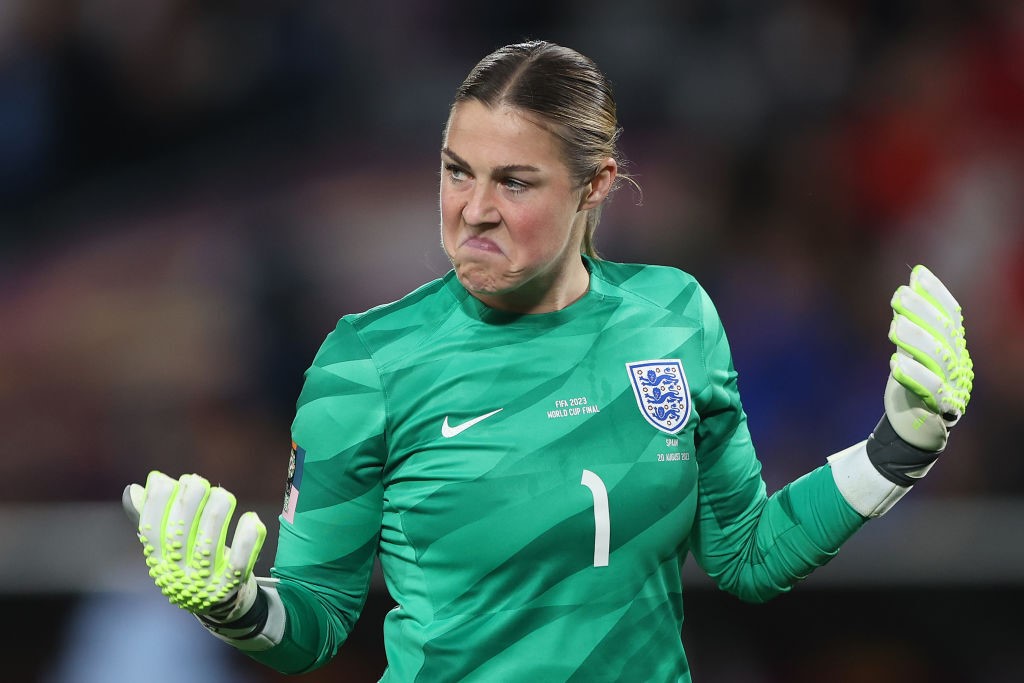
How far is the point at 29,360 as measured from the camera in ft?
11.5

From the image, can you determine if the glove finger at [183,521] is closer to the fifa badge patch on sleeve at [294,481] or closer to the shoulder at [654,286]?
the fifa badge patch on sleeve at [294,481]

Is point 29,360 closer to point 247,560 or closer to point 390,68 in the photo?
point 390,68

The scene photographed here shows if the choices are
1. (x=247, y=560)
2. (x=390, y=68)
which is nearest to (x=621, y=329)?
(x=247, y=560)

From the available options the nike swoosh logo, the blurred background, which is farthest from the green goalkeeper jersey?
the blurred background

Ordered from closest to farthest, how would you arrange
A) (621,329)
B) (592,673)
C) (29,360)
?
(592,673) < (621,329) < (29,360)

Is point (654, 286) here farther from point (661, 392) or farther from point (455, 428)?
point (455, 428)

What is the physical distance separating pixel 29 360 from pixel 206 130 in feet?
2.71

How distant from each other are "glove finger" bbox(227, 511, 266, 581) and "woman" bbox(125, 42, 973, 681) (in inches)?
2.4

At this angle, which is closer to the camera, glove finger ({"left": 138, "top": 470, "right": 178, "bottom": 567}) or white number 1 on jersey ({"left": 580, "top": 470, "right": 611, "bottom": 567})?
glove finger ({"left": 138, "top": 470, "right": 178, "bottom": 567})

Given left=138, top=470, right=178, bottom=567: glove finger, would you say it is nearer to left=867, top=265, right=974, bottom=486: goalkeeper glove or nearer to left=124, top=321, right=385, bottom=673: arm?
left=124, top=321, right=385, bottom=673: arm

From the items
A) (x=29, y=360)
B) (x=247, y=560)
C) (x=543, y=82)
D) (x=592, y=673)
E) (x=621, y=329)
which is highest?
(x=543, y=82)

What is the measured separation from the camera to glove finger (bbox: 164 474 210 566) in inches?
62.4

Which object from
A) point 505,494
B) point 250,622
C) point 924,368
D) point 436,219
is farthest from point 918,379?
point 436,219

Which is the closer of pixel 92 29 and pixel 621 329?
pixel 621 329
